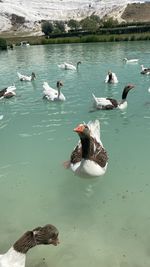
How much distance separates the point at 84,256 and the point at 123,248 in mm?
936

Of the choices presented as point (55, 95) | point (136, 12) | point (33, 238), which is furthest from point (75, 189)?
point (136, 12)

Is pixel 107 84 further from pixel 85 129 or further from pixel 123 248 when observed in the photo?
pixel 123 248

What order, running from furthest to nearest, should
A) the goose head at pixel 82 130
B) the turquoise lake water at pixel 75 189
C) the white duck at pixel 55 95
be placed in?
the white duck at pixel 55 95 → the goose head at pixel 82 130 → the turquoise lake water at pixel 75 189

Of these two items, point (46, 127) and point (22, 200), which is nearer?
point (22, 200)

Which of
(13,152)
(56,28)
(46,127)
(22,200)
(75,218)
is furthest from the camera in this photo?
(56,28)

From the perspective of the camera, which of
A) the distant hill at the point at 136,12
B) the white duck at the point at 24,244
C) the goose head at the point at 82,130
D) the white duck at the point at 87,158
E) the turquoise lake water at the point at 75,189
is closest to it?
the white duck at the point at 24,244

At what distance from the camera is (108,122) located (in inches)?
668

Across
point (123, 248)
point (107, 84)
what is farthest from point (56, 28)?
point (123, 248)

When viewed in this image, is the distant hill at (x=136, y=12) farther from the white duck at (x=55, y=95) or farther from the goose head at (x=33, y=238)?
the goose head at (x=33, y=238)

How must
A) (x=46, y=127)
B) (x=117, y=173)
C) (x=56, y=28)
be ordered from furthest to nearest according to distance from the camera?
(x=56, y=28)
(x=46, y=127)
(x=117, y=173)

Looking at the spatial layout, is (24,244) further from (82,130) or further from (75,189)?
(75,189)

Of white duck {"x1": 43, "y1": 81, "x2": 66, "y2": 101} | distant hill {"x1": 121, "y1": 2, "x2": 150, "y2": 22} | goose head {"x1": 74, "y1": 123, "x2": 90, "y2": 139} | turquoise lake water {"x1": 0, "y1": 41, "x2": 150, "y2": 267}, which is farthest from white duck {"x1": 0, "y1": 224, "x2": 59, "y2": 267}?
distant hill {"x1": 121, "y1": 2, "x2": 150, "y2": 22}

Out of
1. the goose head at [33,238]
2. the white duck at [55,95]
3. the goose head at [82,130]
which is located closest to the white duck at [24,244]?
the goose head at [33,238]

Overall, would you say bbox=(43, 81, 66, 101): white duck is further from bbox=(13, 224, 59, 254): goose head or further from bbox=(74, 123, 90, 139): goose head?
bbox=(13, 224, 59, 254): goose head
